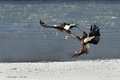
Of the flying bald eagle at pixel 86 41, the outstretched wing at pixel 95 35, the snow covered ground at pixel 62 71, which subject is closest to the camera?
the flying bald eagle at pixel 86 41

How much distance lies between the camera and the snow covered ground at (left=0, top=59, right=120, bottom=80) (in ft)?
30.1

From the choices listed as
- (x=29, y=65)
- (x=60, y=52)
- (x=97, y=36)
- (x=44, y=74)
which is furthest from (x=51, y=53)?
(x=97, y=36)

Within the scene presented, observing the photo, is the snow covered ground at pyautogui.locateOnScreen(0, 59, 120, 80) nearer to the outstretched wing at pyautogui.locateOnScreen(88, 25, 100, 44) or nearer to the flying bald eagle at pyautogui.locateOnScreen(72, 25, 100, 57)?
the outstretched wing at pyautogui.locateOnScreen(88, 25, 100, 44)

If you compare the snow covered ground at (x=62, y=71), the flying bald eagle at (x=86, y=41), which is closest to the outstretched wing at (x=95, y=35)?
the flying bald eagle at (x=86, y=41)

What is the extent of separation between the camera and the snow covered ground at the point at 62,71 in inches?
361

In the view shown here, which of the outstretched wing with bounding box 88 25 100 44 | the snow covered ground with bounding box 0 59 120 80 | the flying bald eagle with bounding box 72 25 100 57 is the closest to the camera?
the flying bald eagle with bounding box 72 25 100 57

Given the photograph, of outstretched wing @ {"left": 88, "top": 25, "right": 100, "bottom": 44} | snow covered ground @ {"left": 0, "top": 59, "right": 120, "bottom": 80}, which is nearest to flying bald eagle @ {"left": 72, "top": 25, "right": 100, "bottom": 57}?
outstretched wing @ {"left": 88, "top": 25, "right": 100, "bottom": 44}

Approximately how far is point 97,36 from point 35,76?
249cm

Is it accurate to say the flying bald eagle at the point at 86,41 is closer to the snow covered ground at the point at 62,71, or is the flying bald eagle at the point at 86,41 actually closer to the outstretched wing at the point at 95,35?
the outstretched wing at the point at 95,35

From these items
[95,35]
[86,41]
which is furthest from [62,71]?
[86,41]

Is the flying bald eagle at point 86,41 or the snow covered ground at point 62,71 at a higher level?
the flying bald eagle at point 86,41

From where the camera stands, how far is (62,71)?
1010 centimetres

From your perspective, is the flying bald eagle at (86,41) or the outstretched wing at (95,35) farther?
the outstretched wing at (95,35)

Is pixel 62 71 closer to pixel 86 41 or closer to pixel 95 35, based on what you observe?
pixel 95 35
